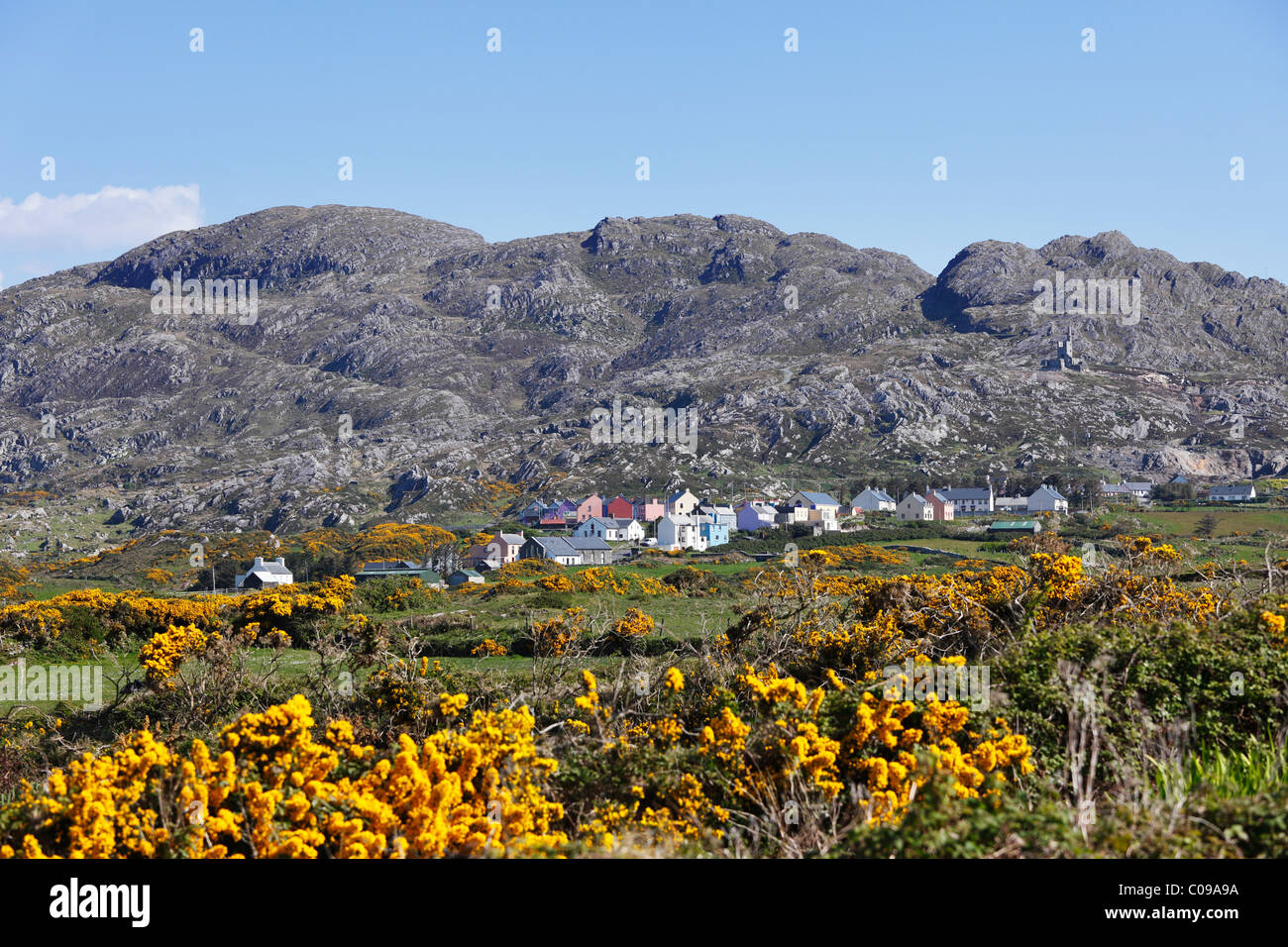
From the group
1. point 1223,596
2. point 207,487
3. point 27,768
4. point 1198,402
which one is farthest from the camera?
point 1198,402

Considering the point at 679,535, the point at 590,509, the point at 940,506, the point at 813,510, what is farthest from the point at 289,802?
the point at 590,509

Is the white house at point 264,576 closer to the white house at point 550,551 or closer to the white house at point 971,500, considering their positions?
the white house at point 550,551

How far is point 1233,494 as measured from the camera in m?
101

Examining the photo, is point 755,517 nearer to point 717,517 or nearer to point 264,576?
point 717,517

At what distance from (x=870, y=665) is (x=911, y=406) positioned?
6150 inches

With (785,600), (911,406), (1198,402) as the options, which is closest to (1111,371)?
(1198,402)

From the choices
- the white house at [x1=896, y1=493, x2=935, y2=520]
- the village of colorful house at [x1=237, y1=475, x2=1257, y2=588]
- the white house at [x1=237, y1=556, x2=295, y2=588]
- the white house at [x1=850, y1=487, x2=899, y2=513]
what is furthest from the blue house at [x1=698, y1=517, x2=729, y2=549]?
the white house at [x1=237, y1=556, x2=295, y2=588]

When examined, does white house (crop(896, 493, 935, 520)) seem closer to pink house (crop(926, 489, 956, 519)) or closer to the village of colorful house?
the village of colorful house

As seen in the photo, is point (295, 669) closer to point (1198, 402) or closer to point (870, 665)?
point (870, 665)

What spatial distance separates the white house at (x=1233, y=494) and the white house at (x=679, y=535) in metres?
59.1

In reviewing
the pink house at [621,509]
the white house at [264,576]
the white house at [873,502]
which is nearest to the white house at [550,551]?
the white house at [264,576]
